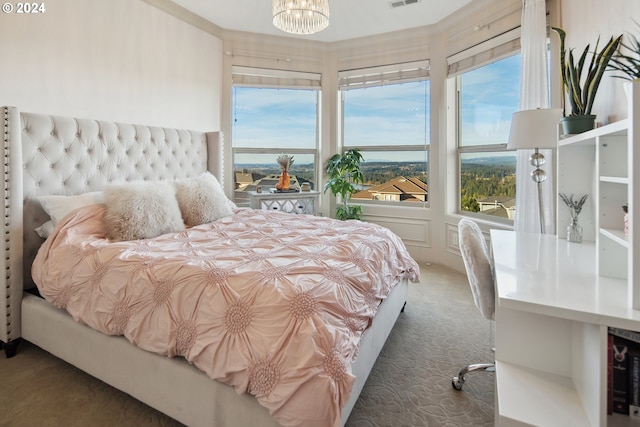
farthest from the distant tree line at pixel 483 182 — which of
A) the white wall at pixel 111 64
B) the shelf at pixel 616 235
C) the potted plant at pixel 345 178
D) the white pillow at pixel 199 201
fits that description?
the white wall at pixel 111 64

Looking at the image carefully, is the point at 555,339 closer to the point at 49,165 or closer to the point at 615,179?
the point at 615,179

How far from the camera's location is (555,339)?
1.26 meters

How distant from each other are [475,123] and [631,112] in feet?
10.4

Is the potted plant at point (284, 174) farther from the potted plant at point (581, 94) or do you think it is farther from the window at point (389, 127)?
the potted plant at point (581, 94)

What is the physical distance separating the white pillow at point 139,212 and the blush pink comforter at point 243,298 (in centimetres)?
10

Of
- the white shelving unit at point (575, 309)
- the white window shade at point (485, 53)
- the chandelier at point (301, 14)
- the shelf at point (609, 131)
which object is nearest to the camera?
the white shelving unit at point (575, 309)

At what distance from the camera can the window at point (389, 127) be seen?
14.2ft

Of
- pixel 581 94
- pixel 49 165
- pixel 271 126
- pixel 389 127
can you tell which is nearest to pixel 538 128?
pixel 581 94

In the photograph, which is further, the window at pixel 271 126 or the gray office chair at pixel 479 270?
the window at pixel 271 126

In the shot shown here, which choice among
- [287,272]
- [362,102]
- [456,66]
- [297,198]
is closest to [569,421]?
[287,272]

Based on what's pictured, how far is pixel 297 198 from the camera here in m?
4.14

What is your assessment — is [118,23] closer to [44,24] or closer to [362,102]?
[44,24]

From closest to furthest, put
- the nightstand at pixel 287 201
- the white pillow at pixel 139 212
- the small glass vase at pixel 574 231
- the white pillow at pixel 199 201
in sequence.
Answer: the small glass vase at pixel 574 231 < the white pillow at pixel 139 212 < the white pillow at pixel 199 201 < the nightstand at pixel 287 201

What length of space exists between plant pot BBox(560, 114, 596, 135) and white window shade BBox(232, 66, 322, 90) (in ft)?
10.8
